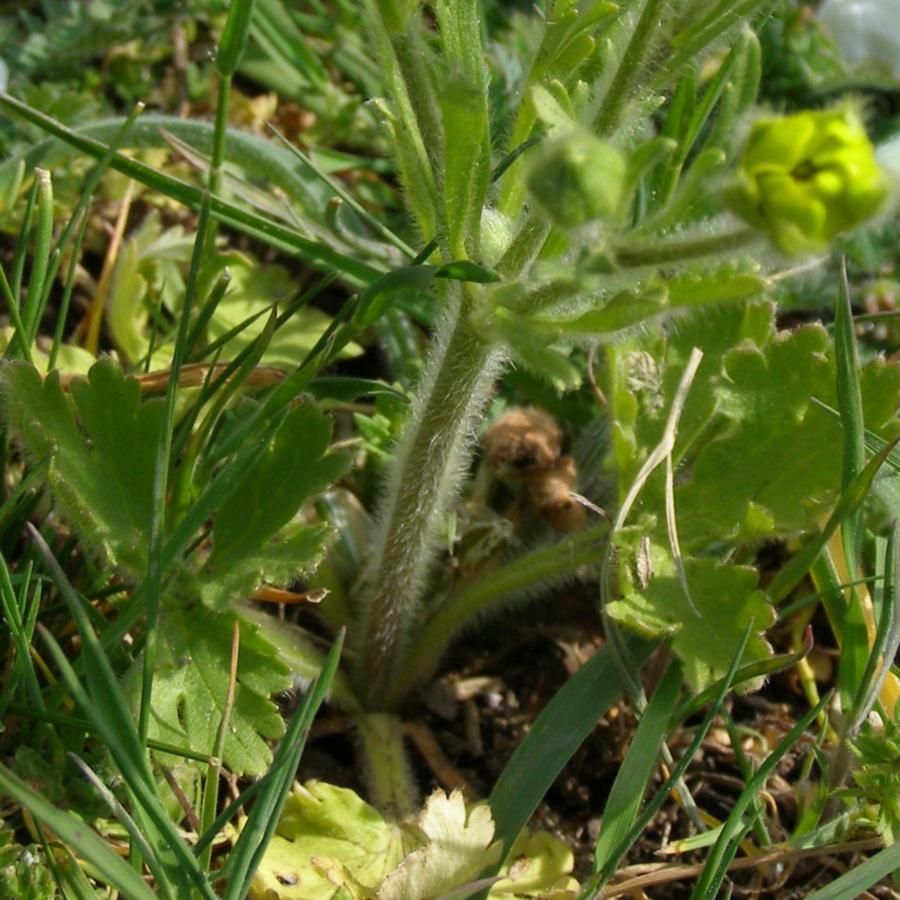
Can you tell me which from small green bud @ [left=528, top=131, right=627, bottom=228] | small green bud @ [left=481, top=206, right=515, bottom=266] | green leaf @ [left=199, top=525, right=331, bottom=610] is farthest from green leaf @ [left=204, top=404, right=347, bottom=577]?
small green bud @ [left=528, top=131, right=627, bottom=228]

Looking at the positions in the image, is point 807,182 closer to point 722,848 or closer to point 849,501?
point 849,501

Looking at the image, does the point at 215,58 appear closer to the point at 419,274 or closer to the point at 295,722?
the point at 419,274

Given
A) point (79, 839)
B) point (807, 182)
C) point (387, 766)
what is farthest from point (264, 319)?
point (807, 182)

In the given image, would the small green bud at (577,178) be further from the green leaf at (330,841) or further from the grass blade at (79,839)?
the green leaf at (330,841)

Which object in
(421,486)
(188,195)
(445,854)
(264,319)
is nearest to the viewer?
(445,854)

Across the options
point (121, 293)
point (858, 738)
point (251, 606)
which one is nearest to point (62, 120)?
point (121, 293)

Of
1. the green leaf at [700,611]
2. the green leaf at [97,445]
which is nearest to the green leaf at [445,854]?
the green leaf at [700,611]

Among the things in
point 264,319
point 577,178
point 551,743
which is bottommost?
point 551,743
